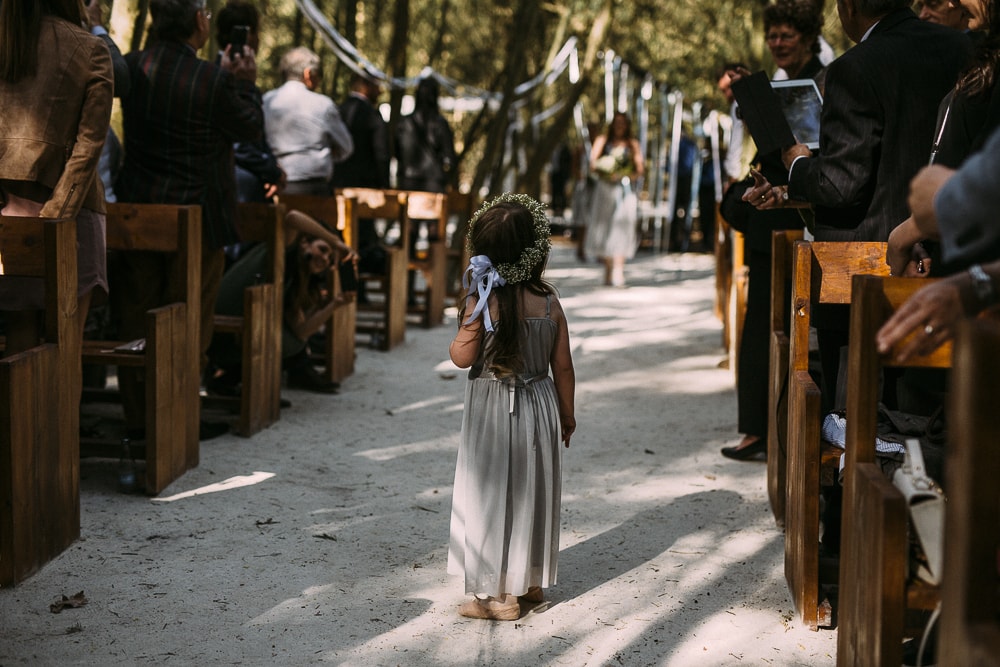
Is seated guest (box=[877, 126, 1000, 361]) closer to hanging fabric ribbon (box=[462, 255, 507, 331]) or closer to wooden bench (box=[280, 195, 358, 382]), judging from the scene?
hanging fabric ribbon (box=[462, 255, 507, 331])

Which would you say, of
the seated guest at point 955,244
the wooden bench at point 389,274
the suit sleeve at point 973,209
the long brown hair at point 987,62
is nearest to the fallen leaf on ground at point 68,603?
the seated guest at point 955,244

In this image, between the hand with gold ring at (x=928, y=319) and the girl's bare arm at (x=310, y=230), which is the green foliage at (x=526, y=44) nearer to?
the girl's bare arm at (x=310, y=230)

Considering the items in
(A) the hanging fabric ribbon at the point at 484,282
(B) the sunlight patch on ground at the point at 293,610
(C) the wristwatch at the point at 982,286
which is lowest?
(B) the sunlight patch on ground at the point at 293,610

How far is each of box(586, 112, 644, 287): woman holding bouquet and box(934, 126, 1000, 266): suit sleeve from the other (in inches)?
526

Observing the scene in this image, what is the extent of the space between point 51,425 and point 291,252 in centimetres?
320

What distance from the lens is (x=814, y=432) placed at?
13.5ft

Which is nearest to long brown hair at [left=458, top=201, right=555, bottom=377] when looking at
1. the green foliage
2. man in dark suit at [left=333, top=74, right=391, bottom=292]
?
man in dark suit at [left=333, top=74, right=391, bottom=292]

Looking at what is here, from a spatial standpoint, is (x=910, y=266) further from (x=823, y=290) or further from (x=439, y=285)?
(x=439, y=285)

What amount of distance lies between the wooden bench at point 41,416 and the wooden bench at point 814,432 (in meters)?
2.76

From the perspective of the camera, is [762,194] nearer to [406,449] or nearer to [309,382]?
[406,449]

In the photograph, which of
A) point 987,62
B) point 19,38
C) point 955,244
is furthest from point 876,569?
point 19,38

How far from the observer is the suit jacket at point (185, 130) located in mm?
6504

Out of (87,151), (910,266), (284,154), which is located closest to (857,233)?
(910,266)

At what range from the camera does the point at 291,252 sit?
305 inches
